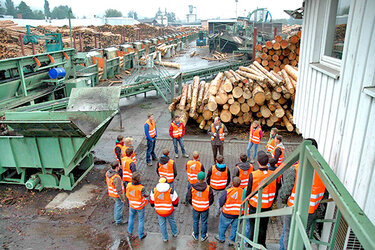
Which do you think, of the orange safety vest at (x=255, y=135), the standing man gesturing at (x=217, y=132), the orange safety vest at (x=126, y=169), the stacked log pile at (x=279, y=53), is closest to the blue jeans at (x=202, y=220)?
the orange safety vest at (x=126, y=169)

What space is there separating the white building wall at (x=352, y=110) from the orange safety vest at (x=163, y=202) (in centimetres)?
263

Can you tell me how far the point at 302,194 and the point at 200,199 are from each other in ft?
11.4

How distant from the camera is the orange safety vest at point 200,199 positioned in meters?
4.90

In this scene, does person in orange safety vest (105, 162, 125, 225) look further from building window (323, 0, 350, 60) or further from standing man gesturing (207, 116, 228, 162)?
building window (323, 0, 350, 60)

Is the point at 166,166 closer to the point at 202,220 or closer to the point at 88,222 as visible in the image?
the point at 202,220

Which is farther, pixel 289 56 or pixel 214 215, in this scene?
pixel 289 56

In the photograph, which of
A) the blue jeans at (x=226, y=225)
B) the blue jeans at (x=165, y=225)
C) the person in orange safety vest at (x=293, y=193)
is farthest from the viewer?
the blue jeans at (x=165, y=225)

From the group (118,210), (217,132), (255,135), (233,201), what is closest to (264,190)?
(233,201)

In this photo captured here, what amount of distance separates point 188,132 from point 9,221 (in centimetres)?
674

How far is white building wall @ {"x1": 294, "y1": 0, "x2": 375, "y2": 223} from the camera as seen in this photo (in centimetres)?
235

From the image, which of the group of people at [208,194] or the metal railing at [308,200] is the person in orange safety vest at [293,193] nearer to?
the group of people at [208,194]

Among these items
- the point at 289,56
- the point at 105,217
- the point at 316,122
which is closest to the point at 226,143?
the point at 105,217

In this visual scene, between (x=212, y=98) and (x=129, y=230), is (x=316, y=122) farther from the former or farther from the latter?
(x=212, y=98)

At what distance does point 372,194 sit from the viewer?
2.25m
